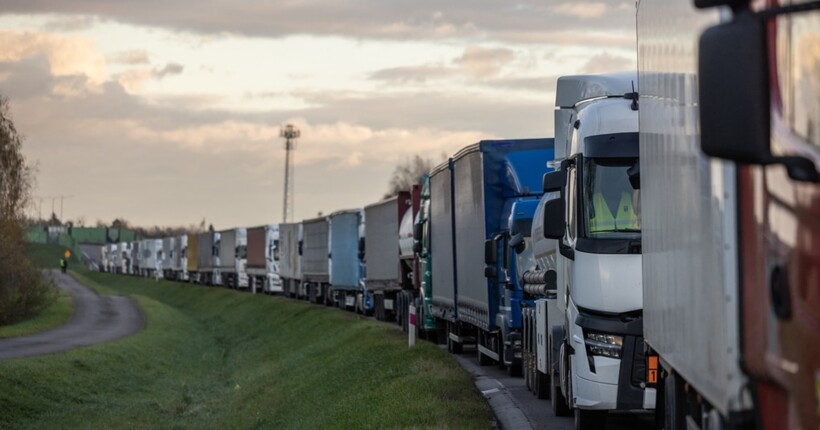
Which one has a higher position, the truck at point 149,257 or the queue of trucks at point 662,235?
the truck at point 149,257

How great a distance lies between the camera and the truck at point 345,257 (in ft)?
175

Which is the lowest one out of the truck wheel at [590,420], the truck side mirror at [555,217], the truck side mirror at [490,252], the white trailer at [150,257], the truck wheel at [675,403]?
the truck wheel at [590,420]

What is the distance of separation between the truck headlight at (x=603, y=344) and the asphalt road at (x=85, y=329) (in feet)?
97.4

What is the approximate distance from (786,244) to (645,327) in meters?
5.36

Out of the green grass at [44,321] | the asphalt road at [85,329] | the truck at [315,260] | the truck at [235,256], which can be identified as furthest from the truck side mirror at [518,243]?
the truck at [235,256]

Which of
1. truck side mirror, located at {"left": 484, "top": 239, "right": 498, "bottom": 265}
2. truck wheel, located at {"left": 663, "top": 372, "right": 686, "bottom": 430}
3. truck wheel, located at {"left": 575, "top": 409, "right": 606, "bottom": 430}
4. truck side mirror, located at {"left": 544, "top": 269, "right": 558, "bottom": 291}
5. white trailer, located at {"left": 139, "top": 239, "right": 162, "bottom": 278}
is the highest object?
white trailer, located at {"left": 139, "top": 239, "right": 162, "bottom": 278}

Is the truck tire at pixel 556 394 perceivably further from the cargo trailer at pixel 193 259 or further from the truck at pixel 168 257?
the truck at pixel 168 257

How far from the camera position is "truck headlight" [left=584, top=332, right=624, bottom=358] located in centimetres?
1268

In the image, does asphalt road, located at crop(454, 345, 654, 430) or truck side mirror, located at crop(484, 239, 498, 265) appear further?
truck side mirror, located at crop(484, 239, 498, 265)

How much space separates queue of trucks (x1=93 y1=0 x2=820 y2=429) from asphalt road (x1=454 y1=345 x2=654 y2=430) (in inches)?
11.4

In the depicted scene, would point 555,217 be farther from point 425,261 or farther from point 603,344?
point 425,261

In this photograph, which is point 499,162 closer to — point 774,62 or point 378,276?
point 774,62

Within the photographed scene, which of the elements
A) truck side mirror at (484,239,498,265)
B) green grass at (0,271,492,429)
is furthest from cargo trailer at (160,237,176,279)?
truck side mirror at (484,239,498,265)

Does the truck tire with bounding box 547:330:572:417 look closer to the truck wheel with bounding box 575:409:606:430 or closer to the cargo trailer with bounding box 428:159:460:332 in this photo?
the truck wheel with bounding box 575:409:606:430
